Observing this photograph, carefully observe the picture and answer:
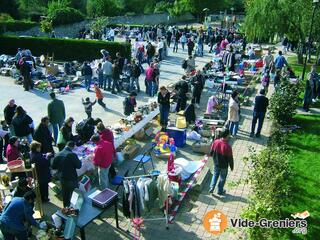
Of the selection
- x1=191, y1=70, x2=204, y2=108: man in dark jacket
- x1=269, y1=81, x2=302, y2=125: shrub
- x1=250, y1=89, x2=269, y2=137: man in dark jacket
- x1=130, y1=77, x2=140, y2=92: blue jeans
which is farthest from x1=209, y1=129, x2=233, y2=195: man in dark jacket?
x1=130, y1=77, x2=140, y2=92: blue jeans

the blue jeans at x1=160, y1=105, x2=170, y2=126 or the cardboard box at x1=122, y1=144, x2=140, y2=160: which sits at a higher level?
the blue jeans at x1=160, y1=105, x2=170, y2=126

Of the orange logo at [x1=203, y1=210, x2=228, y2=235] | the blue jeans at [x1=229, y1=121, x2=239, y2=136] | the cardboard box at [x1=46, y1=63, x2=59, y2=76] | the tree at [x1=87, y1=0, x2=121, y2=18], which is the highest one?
the tree at [x1=87, y1=0, x2=121, y2=18]

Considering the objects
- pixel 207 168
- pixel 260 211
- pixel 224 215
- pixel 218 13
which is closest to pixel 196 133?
pixel 207 168

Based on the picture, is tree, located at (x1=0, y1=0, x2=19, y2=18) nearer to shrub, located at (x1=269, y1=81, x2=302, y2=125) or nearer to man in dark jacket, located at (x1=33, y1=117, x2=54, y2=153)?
man in dark jacket, located at (x1=33, y1=117, x2=54, y2=153)

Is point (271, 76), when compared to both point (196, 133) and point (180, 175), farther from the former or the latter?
point (180, 175)

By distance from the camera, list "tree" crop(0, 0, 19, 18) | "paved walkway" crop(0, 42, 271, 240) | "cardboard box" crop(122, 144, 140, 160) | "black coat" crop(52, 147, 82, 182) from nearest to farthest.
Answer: "paved walkway" crop(0, 42, 271, 240), "black coat" crop(52, 147, 82, 182), "cardboard box" crop(122, 144, 140, 160), "tree" crop(0, 0, 19, 18)

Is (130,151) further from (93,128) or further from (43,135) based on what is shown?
(43,135)

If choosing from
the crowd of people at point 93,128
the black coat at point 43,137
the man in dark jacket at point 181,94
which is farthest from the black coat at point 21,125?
the man in dark jacket at point 181,94

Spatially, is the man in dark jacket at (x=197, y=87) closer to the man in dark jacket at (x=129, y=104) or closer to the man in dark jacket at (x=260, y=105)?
the man in dark jacket at (x=129, y=104)

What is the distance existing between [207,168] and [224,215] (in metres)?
2.16

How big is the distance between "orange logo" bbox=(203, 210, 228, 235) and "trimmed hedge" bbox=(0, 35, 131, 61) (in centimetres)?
1843

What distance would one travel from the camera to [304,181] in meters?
9.80

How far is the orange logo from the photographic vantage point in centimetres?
808

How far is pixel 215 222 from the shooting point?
8.34m
